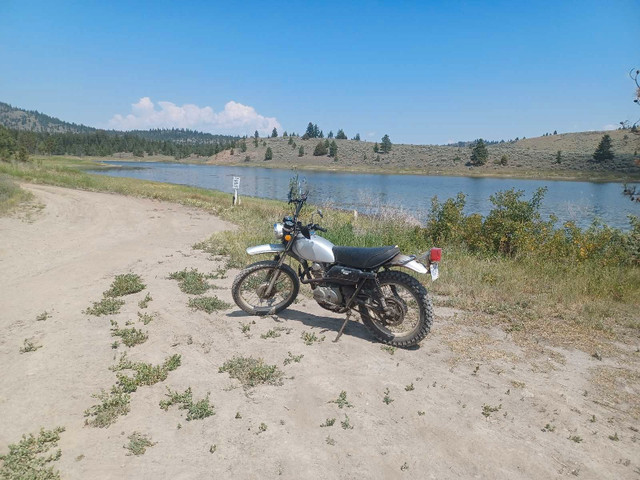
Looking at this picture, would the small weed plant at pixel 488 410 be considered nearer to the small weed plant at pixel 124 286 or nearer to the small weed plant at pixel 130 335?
the small weed plant at pixel 130 335

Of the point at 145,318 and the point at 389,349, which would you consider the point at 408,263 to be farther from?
the point at 145,318

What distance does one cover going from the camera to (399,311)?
4.62 meters

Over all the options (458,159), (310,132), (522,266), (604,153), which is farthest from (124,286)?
(310,132)

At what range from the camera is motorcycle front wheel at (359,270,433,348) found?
14.5 feet

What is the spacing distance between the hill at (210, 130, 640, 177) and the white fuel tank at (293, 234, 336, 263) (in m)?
65.7

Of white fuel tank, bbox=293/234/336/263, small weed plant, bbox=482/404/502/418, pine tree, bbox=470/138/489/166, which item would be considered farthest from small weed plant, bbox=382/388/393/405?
pine tree, bbox=470/138/489/166

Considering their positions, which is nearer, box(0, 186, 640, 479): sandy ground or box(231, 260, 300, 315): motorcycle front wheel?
box(0, 186, 640, 479): sandy ground

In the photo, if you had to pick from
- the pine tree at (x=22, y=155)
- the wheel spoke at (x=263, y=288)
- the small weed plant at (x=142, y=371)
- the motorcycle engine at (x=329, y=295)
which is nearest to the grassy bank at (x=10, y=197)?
the wheel spoke at (x=263, y=288)

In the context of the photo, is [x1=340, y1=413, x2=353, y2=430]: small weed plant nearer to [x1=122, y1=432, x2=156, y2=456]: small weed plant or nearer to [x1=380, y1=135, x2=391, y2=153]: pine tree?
[x1=122, y1=432, x2=156, y2=456]: small weed plant

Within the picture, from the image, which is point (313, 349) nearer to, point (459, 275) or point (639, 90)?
point (459, 275)

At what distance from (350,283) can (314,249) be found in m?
0.61

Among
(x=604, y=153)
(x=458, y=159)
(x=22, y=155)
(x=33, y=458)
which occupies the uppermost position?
(x=604, y=153)

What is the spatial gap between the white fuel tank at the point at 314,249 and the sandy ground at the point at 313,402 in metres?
0.89

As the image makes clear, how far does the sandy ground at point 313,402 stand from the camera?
9.07 ft
